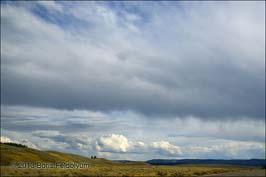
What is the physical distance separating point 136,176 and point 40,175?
24.2 m

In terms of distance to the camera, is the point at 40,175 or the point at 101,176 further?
the point at 101,176

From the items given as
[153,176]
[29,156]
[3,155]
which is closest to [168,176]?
[153,176]

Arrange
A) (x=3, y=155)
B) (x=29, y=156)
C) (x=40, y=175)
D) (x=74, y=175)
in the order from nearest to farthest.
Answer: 1. (x=40, y=175)
2. (x=74, y=175)
3. (x=3, y=155)
4. (x=29, y=156)

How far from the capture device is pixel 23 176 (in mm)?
75375

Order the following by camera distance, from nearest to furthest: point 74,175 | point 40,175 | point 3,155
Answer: point 40,175
point 74,175
point 3,155

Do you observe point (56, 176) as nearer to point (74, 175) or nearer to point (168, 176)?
point (74, 175)

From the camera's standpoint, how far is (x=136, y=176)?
303 feet

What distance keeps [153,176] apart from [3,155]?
99.1 m

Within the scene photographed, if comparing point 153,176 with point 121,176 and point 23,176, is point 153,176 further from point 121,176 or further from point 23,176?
point 23,176

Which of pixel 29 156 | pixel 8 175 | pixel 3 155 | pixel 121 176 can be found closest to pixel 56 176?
pixel 8 175

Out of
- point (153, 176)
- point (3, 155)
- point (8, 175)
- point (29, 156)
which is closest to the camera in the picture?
point (8, 175)

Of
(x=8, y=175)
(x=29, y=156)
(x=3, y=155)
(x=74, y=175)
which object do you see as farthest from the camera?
(x=29, y=156)

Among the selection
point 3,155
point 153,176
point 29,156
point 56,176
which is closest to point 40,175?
point 56,176

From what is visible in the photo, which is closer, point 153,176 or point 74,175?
point 74,175
